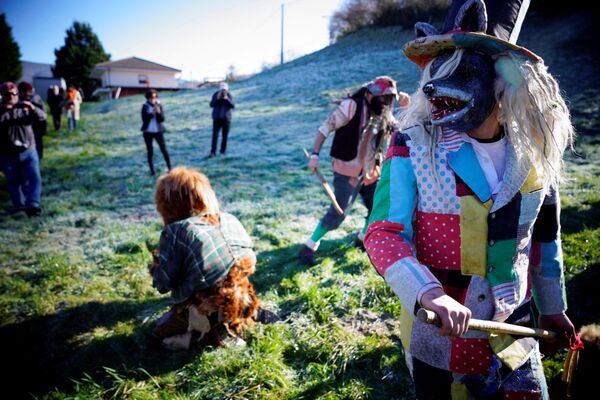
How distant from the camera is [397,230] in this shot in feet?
4.42

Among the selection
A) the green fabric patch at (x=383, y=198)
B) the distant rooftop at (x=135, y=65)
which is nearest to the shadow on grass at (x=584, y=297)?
the green fabric patch at (x=383, y=198)

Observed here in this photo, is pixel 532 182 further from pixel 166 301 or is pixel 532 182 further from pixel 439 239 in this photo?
pixel 166 301

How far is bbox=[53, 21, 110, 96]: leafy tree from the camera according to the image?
144 feet

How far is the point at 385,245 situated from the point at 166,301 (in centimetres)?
332

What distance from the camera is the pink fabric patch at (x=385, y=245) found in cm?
127

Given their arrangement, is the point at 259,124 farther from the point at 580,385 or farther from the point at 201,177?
the point at 580,385

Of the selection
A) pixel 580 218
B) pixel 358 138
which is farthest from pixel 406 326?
pixel 580 218

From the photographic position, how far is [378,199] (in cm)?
146

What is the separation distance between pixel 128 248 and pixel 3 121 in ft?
11.2

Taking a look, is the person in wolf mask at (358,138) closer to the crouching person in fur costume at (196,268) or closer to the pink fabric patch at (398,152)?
the crouching person in fur costume at (196,268)

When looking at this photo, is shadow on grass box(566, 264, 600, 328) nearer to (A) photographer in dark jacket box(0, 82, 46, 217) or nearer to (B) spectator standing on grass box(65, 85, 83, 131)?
(A) photographer in dark jacket box(0, 82, 46, 217)

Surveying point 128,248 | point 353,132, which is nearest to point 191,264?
point 353,132

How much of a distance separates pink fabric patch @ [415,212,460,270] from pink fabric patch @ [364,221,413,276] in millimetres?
150

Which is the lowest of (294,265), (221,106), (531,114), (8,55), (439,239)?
(294,265)
